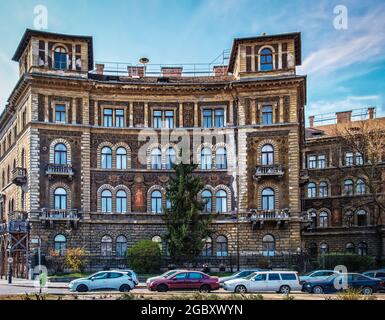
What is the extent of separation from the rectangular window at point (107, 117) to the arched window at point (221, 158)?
9.42 metres

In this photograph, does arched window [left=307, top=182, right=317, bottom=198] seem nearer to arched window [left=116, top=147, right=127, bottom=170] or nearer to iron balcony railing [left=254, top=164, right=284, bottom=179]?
Answer: iron balcony railing [left=254, top=164, right=284, bottom=179]

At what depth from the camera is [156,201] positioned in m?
49.3

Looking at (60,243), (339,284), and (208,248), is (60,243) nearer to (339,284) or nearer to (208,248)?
(208,248)

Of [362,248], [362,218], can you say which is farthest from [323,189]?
[362,248]

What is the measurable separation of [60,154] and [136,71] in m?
11.2

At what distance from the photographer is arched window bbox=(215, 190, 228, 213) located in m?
49.1

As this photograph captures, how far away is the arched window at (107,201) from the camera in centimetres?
4838

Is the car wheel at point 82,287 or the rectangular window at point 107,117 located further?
the rectangular window at point 107,117

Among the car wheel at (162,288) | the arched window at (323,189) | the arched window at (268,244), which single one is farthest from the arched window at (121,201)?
the arched window at (323,189)

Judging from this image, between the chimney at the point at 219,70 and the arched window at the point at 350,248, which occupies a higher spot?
the chimney at the point at 219,70

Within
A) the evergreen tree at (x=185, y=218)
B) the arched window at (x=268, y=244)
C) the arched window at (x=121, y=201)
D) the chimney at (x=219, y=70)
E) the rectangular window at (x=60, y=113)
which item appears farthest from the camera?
the chimney at (x=219, y=70)

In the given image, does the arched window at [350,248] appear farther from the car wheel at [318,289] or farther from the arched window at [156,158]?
the car wheel at [318,289]
